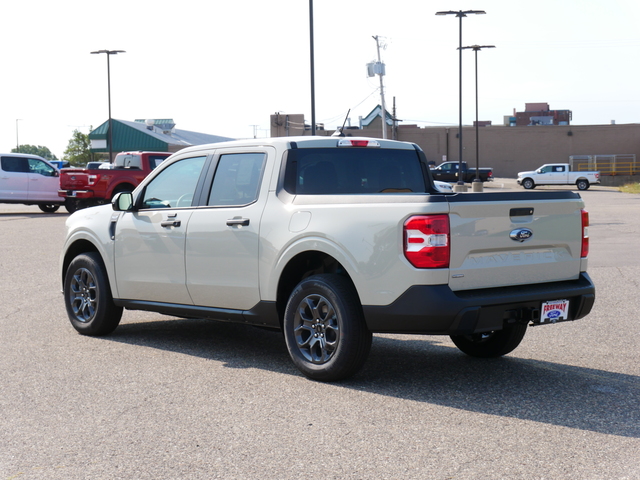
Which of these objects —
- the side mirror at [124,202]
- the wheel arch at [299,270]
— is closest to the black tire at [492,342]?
the wheel arch at [299,270]

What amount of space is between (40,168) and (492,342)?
83.3ft

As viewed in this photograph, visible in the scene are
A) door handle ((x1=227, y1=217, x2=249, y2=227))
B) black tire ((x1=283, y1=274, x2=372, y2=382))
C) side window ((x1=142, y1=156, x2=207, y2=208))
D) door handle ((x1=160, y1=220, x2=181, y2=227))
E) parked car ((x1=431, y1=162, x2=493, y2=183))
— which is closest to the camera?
black tire ((x1=283, y1=274, x2=372, y2=382))

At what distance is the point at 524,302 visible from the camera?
5.76 metres

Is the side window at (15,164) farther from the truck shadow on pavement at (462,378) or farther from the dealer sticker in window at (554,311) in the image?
the dealer sticker in window at (554,311)

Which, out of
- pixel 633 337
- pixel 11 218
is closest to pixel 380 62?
pixel 11 218

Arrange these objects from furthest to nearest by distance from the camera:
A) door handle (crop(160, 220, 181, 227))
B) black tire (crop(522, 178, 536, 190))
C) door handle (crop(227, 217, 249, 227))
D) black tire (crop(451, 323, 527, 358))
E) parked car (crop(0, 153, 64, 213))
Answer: black tire (crop(522, 178, 536, 190)), parked car (crop(0, 153, 64, 213)), door handle (crop(160, 220, 181, 227)), black tire (crop(451, 323, 527, 358)), door handle (crop(227, 217, 249, 227))

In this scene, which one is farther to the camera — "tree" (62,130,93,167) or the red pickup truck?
"tree" (62,130,93,167)

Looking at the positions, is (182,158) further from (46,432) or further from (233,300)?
(46,432)

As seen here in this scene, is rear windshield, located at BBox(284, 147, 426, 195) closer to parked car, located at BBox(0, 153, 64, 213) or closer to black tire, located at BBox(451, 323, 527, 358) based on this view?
black tire, located at BBox(451, 323, 527, 358)

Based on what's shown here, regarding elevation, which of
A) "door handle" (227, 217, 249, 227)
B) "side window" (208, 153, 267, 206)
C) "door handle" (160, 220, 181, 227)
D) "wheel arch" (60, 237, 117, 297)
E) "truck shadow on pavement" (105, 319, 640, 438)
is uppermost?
"side window" (208, 153, 267, 206)

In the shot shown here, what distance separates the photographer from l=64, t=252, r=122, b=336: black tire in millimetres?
7832

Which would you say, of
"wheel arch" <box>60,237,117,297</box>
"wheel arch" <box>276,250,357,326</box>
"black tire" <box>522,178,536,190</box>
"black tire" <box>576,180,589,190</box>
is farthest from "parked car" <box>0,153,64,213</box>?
"black tire" <box>576,180,589,190</box>

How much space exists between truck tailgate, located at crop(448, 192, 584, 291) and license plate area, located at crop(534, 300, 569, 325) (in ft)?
0.64

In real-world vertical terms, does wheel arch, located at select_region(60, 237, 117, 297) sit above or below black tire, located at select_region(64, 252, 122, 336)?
above
